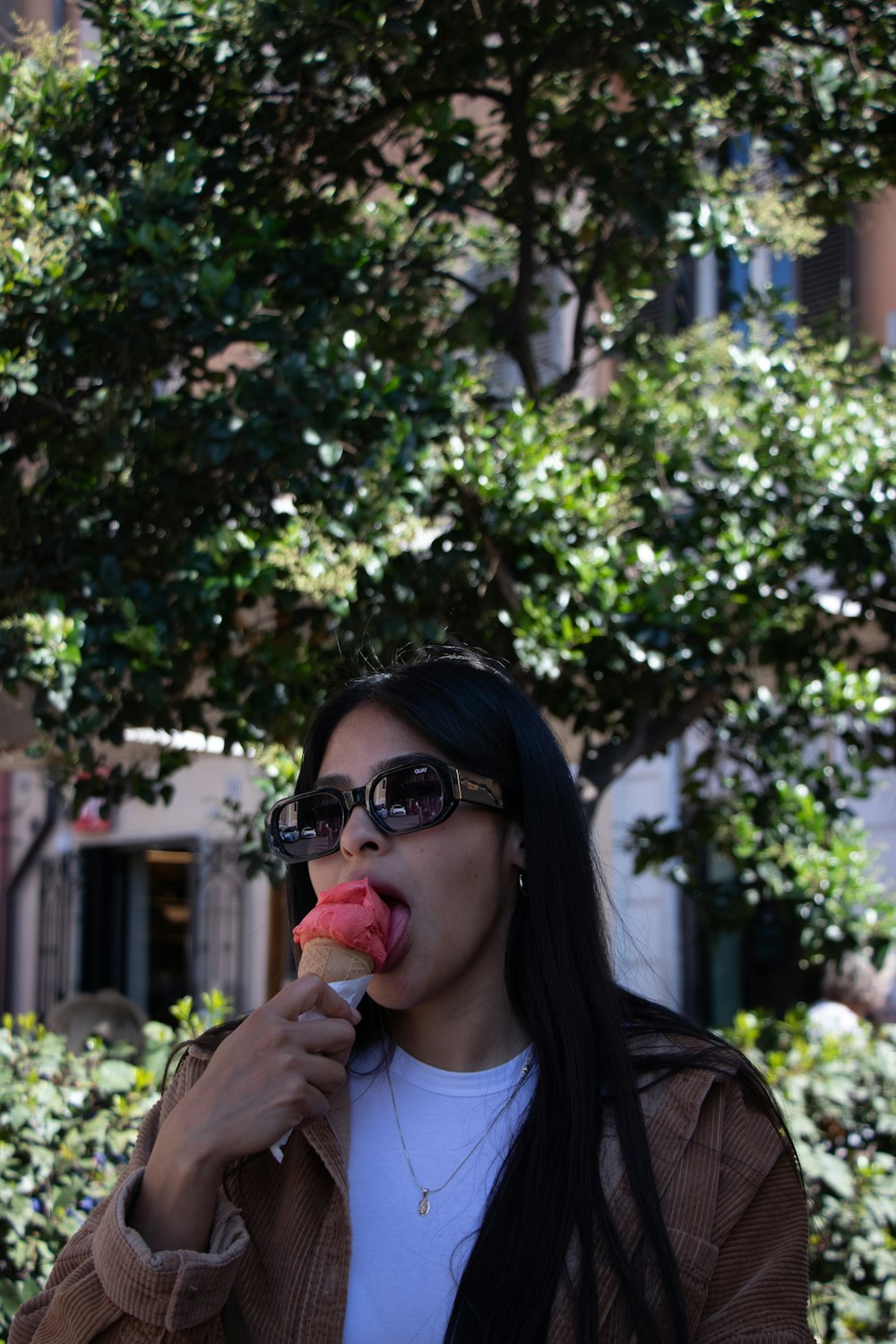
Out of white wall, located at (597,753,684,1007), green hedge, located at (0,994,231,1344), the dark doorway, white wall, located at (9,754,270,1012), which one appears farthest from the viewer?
the dark doorway

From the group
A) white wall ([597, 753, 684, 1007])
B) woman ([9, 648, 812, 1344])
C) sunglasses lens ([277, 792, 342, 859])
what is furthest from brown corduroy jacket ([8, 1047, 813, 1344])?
white wall ([597, 753, 684, 1007])

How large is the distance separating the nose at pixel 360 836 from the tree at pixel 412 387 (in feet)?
5.02

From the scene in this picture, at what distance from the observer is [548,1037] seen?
6.13 feet

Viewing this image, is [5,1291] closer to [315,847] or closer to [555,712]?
[315,847]

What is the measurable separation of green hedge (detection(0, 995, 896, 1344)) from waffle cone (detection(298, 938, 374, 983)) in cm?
190

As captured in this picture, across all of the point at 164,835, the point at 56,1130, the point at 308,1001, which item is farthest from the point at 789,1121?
the point at 164,835

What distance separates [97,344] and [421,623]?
1.18 m

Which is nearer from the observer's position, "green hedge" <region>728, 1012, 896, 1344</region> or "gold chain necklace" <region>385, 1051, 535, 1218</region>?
"gold chain necklace" <region>385, 1051, 535, 1218</region>

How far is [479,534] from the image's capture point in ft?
14.0

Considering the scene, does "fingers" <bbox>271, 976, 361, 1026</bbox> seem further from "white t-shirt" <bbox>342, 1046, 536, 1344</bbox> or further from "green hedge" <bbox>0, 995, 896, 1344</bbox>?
"green hedge" <bbox>0, 995, 896, 1344</bbox>

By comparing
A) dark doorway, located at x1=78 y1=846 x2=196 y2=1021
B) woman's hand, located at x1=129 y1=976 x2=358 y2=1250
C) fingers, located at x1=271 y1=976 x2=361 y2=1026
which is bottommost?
dark doorway, located at x1=78 y1=846 x2=196 y2=1021

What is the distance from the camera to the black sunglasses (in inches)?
73.9

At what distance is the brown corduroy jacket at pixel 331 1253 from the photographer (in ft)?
5.06

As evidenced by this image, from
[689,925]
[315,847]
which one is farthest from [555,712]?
[689,925]
